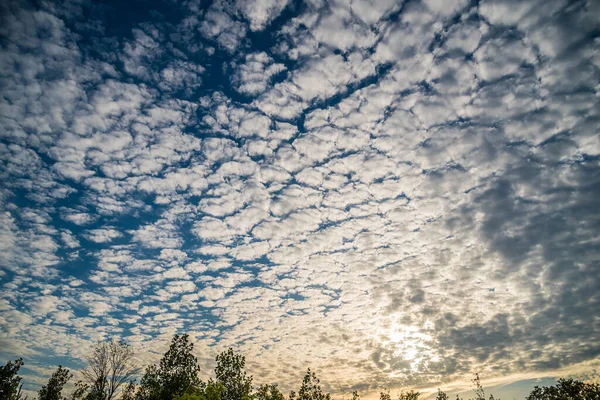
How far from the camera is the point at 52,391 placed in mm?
57344

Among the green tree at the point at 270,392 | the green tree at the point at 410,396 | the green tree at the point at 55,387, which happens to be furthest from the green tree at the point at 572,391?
the green tree at the point at 55,387

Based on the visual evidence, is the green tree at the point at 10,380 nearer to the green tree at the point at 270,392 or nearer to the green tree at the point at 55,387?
the green tree at the point at 55,387

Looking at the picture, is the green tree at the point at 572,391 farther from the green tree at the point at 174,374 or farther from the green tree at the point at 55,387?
the green tree at the point at 55,387

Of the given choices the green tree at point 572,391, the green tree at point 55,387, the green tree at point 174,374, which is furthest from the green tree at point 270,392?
the green tree at point 572,391

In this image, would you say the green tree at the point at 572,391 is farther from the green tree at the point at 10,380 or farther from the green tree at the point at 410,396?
the green tree at the point at 10,380

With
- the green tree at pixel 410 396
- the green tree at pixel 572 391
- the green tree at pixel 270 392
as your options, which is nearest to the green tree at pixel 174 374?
the green tree at pixel 270 392

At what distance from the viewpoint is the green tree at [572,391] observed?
66475 millimetres

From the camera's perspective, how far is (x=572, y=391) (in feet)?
223

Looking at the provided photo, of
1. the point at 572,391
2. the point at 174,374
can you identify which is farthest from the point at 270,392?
the point at 572,391

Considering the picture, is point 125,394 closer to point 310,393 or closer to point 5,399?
point 5,399

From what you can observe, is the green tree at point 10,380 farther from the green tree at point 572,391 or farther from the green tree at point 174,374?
the green tree at point 572,391

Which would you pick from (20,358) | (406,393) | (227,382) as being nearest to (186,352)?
(227,382)

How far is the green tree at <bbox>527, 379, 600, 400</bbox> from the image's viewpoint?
66475 millimetres

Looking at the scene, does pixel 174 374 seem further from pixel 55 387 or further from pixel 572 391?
pixel 572 391
